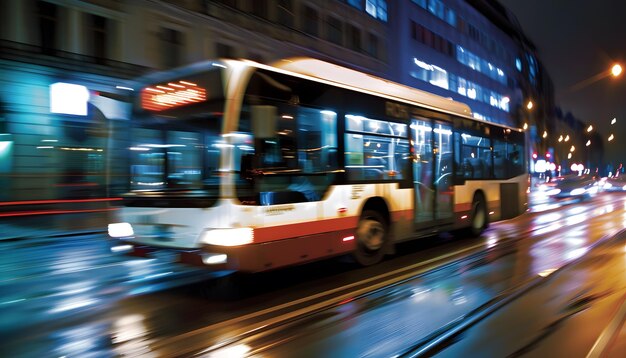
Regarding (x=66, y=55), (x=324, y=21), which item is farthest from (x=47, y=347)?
(x=324, y=21)

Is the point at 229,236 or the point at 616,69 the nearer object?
the point at 229,236

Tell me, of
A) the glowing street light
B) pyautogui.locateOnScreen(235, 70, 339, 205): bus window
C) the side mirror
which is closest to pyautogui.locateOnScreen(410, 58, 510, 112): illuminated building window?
the glowing street light

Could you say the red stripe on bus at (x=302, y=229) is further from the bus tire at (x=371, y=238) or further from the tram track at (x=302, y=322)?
the tram track at (x=302, y=322)

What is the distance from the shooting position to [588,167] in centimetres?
11238

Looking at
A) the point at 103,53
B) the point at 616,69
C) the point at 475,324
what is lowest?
the point at 475,324

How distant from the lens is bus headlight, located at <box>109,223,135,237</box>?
662 cm

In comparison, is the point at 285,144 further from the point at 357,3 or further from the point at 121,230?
the point at 357,3

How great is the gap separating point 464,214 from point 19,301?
8959 millimetres

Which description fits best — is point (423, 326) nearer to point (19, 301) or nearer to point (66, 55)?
point (19, 301)

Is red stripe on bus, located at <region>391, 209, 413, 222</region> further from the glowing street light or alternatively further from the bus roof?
the glowing street light

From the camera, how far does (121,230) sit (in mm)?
6672

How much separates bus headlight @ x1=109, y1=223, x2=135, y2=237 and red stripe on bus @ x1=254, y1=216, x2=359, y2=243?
2.09 m

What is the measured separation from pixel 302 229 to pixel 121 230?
2.65 m

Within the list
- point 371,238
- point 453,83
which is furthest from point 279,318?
point 453,83
